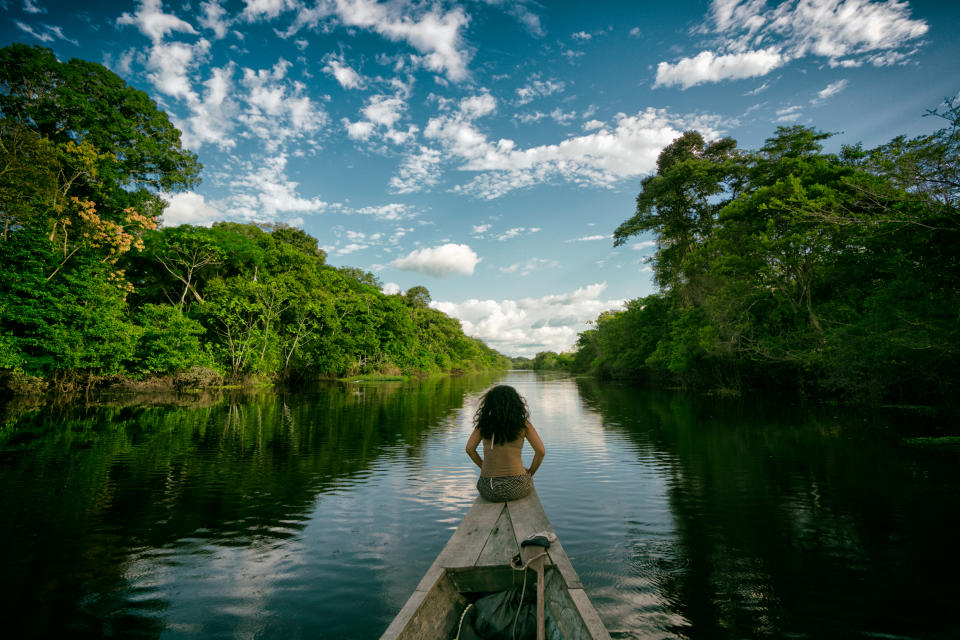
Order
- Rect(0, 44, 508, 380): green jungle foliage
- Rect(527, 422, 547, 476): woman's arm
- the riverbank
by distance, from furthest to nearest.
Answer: the riverbank, Rect(0, 44, 508, 380): green jungle foliage, Rect(527, 422, 547, 476): woman's arm

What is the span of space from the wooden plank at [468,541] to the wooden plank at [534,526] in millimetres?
209

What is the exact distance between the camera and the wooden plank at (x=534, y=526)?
3.37m

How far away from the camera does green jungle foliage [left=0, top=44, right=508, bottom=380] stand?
18.4 m

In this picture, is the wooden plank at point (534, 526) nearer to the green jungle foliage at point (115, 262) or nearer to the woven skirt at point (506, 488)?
the woven skirt at point (506, 488)

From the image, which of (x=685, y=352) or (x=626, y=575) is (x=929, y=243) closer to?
(x=626, y=575)

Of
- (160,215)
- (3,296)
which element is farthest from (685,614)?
(160,215)

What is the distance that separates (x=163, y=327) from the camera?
25.0 m

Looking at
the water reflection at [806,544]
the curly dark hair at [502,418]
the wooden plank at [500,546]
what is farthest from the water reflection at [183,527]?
the water reflection at [806,544]

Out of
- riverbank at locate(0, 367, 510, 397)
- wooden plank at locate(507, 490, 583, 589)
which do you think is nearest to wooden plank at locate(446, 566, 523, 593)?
wooden plank at locate(507, 490, 583, 589)

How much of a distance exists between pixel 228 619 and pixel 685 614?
441 cm

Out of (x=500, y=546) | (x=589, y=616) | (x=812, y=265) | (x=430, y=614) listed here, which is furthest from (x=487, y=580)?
(x=812, y=265)

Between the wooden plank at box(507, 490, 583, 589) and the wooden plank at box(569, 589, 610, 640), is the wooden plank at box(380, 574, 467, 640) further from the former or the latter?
the wooden plank at box(569, 589, 610, 640)

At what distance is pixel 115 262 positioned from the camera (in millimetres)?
26641

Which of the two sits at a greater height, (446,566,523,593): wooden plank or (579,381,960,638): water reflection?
(446,566,523,593): wooden plank
